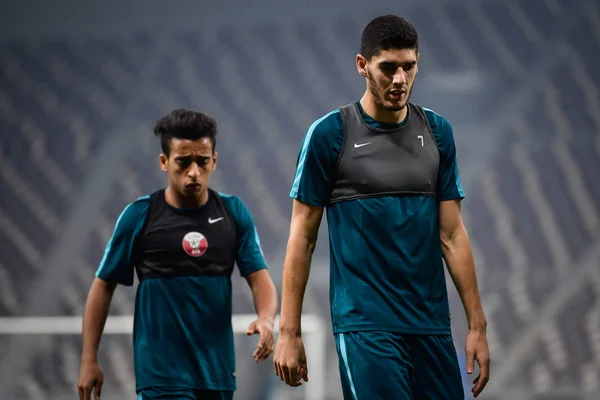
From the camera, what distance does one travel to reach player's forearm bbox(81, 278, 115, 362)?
2650 mm

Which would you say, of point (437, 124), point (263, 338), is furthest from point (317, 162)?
point (263, 338)

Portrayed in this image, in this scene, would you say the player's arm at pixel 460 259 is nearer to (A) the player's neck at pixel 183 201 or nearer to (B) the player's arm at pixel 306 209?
(B) the player's arm at pixel 306 209

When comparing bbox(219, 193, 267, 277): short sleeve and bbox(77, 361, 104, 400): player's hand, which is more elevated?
bbox(219, 193, 267, 277): short sleeve

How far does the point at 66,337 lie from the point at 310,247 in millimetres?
5002

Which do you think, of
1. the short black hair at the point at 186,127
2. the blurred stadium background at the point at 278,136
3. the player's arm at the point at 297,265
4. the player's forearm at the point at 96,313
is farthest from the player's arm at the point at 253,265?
the blurred stadium background at the point at 278,136

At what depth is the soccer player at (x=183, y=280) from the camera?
2580mm

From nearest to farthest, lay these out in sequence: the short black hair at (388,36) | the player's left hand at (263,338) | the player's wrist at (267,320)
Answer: the short black hair at (388,36) → the player's left hand at (263,338) → the player's wrist at (267,320)

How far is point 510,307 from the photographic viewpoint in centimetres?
664

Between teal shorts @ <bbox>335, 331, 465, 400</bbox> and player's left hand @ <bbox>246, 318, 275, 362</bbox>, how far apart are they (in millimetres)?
579

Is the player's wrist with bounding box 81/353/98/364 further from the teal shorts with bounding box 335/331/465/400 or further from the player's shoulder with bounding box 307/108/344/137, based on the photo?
the player's shoulder with bounding box 307/108/344/137

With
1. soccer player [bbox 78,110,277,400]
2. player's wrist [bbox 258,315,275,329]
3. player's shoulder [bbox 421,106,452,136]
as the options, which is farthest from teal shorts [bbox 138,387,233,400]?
player's shoulder [bbox 421,106,452,136]

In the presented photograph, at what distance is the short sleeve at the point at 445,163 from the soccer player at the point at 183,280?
0.77 meters

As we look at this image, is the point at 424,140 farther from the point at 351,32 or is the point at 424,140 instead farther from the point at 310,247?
the point at 351,32

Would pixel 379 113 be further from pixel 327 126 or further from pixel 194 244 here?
pixel 194 244
